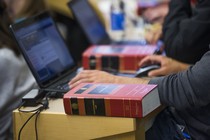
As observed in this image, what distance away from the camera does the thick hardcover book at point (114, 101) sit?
1.64 meters

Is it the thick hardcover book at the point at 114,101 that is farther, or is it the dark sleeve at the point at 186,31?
the dark sleeve at the point at 186,31

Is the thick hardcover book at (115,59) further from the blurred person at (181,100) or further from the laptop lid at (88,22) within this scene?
the blurred person at (181,100)

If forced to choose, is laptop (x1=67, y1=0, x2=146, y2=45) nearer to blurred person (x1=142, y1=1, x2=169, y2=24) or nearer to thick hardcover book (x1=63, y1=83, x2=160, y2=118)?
blurred person (x1=142, y1=1, x2=169, y2=24)

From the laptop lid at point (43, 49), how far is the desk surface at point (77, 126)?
231 mm

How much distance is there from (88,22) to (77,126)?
1.21m

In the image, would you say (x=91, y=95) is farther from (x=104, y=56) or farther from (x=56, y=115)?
(x=104, y=56)

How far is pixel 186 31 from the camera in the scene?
2.30 m

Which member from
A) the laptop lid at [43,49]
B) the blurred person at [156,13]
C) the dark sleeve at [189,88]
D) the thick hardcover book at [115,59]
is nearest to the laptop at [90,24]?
the thick hardcover book at [115,59]

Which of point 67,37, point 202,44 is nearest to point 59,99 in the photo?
point 202,44

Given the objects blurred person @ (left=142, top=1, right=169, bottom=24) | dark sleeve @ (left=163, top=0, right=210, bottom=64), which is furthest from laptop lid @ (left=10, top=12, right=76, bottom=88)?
blurred person @ (left=142, top=1, right=169, bottom=24)

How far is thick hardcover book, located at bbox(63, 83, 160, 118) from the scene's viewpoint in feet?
5.38

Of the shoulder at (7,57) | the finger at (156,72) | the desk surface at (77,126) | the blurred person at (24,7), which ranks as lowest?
the desk surface at (77,126)

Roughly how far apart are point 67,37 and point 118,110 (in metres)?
2.39

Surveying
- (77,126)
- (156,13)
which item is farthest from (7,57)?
(156,13)
